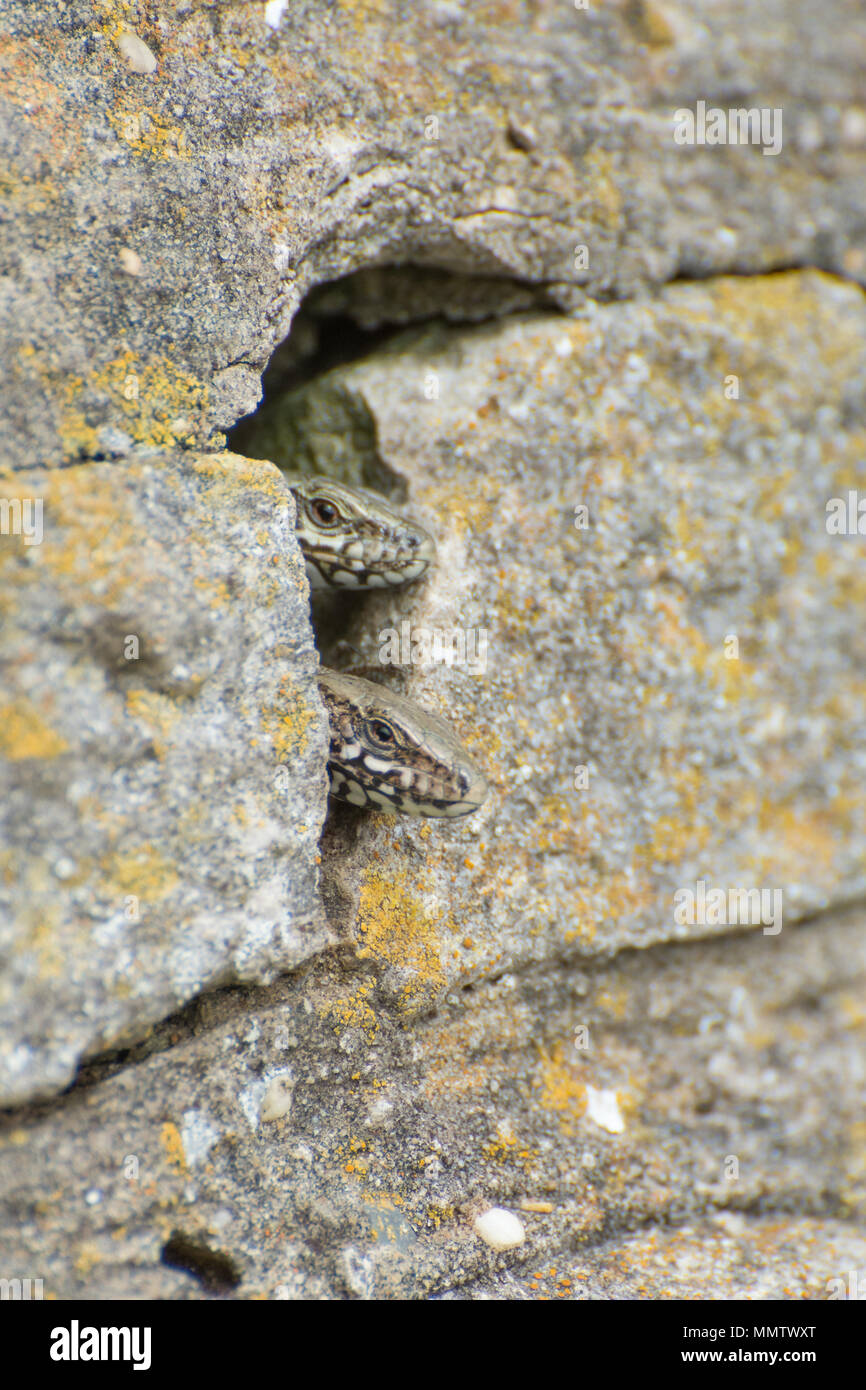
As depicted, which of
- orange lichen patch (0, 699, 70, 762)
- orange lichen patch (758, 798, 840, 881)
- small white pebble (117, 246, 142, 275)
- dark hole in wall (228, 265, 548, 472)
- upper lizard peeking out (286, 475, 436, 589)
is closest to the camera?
orange lichen patch (0, 699, 70, 762)

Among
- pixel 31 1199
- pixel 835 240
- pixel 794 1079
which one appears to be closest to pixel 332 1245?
pixel 31 1199

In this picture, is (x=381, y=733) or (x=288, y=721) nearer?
(x=288, y=721)

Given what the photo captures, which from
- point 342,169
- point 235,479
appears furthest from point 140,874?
point 342,169

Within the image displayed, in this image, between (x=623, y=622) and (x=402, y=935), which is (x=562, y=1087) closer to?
(x=402, y=935)

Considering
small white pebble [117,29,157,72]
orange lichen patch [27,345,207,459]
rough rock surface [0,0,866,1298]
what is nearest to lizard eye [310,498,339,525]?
rough rock surface [0,0,866,1298]

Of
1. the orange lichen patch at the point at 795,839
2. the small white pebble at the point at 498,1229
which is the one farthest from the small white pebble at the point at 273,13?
the small white pebble at the point at 498,1229

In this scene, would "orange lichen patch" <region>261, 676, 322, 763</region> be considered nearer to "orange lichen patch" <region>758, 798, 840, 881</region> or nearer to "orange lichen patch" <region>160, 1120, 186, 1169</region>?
"orange lichen patch" <region>160, 1120, 186, 1169</region>
